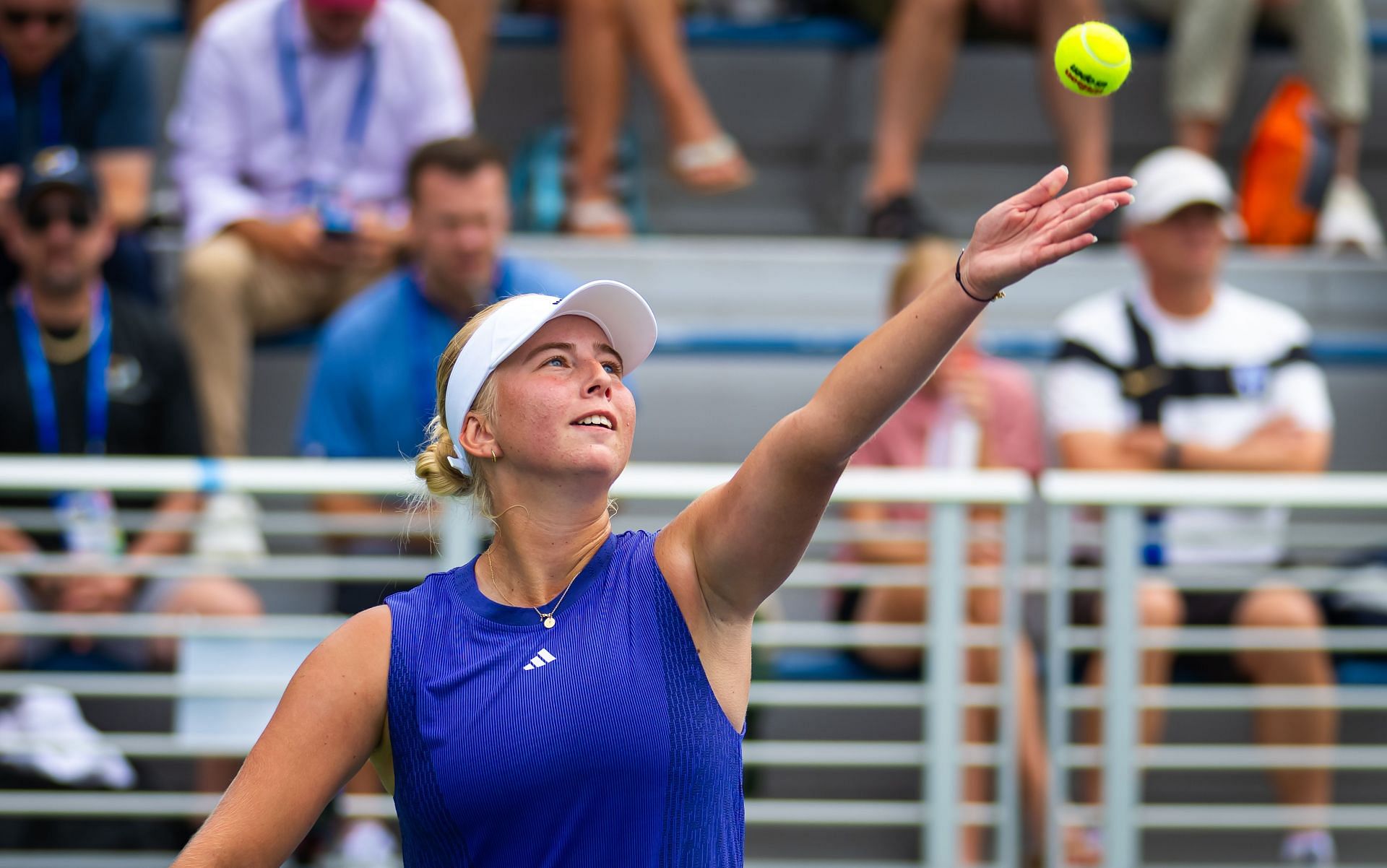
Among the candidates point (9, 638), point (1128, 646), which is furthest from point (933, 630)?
point (9, 638)

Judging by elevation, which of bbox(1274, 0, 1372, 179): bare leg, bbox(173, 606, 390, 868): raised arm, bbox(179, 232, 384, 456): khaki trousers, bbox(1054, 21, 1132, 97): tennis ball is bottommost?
bbox(173, 606, 390, 868): raised arm

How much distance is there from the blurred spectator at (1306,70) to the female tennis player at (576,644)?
13.8 feet

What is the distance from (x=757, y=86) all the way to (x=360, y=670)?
5.17 m

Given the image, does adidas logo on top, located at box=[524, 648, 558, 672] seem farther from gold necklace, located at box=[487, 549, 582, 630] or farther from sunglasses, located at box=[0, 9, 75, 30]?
sunglasses, located at box=[0, 9, 75, 30]

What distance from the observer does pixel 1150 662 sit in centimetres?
425

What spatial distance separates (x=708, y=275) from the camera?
578cm

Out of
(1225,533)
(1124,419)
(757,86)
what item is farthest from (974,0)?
(1225,533)

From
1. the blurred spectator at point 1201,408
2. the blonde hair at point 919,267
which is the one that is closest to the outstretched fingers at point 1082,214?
the blurred spectator at point 1201,408

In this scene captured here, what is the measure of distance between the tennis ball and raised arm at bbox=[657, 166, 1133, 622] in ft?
0.78

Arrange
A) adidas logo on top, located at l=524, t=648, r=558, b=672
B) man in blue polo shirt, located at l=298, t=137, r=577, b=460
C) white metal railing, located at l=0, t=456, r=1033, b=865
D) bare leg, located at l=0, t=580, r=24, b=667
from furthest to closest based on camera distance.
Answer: man in blue polo shirt, located at l=298, t=137, r=577, b=460 < bare leg, located at l=0, t=580, r=24, b=667 < white metal railing, located at l=0, t=456, r=1033, b=865 < adidas logo on top, located at l=524, t=648, r=558, b=672

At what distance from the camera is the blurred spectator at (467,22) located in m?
6.03

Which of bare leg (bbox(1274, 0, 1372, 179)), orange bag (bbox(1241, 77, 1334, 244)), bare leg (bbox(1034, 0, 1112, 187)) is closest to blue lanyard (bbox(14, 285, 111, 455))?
bare leg (bbox(1034, 0, 1112, 187))

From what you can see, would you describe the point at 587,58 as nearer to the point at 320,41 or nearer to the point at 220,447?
the point at 320,41

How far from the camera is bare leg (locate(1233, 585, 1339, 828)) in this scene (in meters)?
4.17
